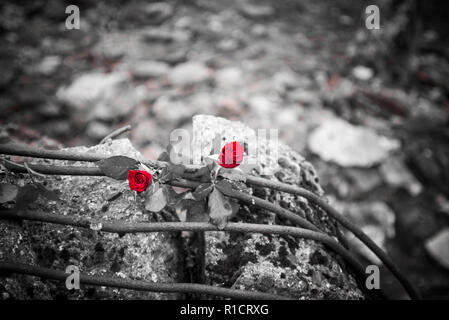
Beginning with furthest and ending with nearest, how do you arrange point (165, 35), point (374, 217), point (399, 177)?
point (165, 35)
point (399, 177)
point (374, 217)

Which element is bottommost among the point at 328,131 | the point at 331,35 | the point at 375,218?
the point at 375,218

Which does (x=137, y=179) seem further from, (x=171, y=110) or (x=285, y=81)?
(x=285, y=81)

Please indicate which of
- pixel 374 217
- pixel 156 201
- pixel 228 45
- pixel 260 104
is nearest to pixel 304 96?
pixel 260 104

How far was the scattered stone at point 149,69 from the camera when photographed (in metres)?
2.97

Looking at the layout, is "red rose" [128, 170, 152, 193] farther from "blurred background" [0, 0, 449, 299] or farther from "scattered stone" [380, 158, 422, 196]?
"scattered stone" [380, 158, 422, 196]

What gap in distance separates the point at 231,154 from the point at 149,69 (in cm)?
247

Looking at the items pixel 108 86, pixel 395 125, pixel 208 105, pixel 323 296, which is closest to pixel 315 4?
pixel 395 125

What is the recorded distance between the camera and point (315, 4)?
14.0 feet

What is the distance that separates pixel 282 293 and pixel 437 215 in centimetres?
229

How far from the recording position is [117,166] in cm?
92

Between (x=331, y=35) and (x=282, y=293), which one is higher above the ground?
(x=331, y=35)

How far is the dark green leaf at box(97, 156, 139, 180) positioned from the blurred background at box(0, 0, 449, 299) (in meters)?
1.48
